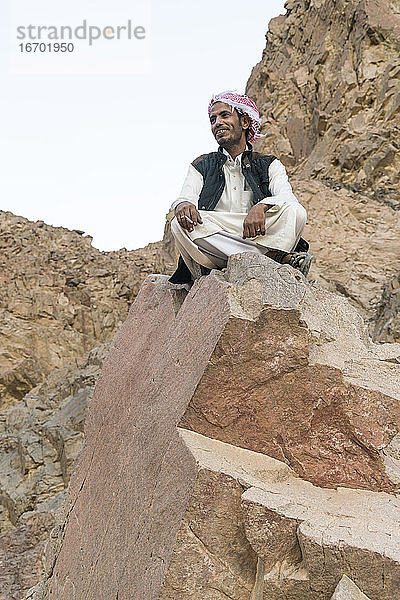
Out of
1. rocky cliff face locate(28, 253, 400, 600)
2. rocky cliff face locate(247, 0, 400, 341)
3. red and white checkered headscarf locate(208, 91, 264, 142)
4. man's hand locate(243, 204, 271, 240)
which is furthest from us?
rocky cliff face locate(247, 0, 400, 341)

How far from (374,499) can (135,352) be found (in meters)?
1.49

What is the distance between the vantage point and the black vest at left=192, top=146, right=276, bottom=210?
10.1ft

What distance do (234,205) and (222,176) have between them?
0.59 ft

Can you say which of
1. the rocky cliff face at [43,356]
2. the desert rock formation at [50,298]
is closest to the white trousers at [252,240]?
the rocky cliff face at [43,356]

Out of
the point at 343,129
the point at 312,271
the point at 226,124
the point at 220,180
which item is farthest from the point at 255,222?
the point at 343,129

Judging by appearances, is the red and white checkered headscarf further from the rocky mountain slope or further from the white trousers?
the rocky mountain slope

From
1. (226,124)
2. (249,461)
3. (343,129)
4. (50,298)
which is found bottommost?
(50,298)

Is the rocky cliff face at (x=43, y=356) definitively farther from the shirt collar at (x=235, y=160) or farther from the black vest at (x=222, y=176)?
the shirt collar at (x=235, y=160)

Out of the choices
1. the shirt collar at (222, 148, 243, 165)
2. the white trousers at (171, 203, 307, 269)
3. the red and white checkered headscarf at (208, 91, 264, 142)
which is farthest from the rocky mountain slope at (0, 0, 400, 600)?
the red and white checkered headscarf at (208, 91, 264, 142)

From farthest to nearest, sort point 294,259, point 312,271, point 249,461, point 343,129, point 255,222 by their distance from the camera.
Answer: point 343,129 < point 312,271 < point 294,259 < point 255,222 < point 249,461

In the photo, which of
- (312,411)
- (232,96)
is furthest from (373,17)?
(312,411)

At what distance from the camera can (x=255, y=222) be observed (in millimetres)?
2756

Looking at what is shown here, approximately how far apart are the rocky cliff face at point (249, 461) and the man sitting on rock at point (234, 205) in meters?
0.23

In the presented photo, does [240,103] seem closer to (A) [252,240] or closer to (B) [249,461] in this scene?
(A) [252,240]
